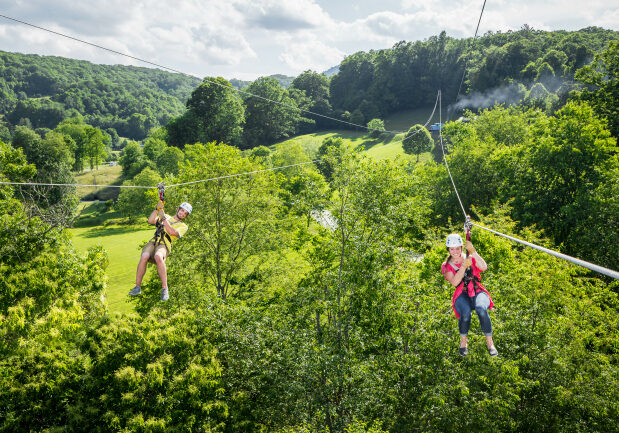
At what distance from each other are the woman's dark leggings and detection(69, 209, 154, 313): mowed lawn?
2480 cm

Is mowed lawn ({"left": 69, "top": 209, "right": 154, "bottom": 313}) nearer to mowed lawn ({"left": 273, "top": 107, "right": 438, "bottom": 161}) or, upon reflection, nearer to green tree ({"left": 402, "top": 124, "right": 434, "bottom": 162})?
mowed lawn ({"left": 273, "top": 107, "right": 438, "bottom": 161})

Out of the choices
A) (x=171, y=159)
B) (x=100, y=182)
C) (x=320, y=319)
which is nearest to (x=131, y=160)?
(x=100, y=182)

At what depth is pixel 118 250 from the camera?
163 ft

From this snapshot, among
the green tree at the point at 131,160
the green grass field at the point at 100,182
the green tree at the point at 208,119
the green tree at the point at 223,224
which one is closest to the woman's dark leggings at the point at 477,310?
the green tree at the point at 223,224

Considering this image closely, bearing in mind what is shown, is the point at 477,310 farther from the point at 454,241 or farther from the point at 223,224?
the point at 223,224

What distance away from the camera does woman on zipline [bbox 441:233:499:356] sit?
20.6 ft

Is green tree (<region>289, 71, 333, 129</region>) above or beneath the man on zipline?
above

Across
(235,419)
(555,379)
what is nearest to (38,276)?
(235,419)

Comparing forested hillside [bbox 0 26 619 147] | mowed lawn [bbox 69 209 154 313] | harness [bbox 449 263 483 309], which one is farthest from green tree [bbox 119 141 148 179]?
harness [bbox 449 263 483 309]

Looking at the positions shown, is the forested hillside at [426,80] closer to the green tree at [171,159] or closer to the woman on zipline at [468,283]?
the green tree at [171,159]

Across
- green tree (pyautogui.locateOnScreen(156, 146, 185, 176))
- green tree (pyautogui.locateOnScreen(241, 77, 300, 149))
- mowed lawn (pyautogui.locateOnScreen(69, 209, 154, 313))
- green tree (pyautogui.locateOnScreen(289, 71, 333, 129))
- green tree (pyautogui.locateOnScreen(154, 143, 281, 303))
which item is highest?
green tree (pyautogui.locateOnScreen(289, 71, 333, 129))

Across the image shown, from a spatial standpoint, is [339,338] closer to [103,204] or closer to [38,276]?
[38,276]

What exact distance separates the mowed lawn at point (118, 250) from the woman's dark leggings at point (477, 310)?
24.8 metres

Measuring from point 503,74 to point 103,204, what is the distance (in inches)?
3550
